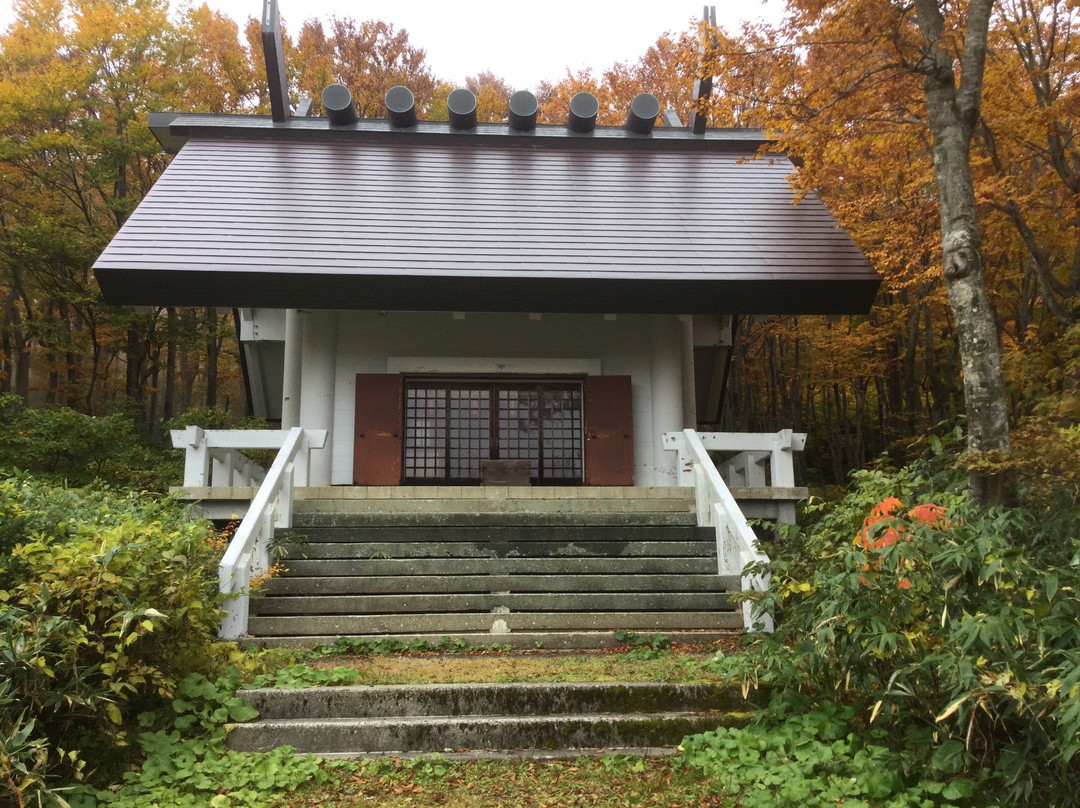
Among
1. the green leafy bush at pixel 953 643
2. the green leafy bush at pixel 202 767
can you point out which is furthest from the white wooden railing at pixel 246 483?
the green leafy bush at pixel 953 643

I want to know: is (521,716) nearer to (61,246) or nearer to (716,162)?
(716,162)

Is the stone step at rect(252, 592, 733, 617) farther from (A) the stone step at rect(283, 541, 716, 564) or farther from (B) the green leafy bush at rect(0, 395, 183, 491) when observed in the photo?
(B) the green leafy bush at rect(0, 395, 183, 491)

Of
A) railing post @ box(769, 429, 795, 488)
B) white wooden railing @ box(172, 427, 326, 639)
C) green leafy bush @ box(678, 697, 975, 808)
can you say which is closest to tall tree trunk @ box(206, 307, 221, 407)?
white wooden railing @ box(172, 427, 326, 639)

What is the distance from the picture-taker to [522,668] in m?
5.34

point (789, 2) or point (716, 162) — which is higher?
point (789, 2)

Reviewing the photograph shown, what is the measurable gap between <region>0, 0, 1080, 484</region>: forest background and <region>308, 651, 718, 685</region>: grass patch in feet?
11.0

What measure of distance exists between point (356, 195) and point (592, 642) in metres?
7.94

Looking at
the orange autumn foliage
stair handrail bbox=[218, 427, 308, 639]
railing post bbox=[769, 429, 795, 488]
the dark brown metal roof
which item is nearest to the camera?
the orange autumn foliage

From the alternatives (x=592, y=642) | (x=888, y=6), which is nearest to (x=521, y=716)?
(x=592, y=642)

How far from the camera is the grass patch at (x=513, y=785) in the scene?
3.88 m

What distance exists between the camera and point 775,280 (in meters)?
10.6

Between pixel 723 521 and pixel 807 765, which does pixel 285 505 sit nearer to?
pixel 723 521

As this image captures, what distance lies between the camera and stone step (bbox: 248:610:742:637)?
6320 mm

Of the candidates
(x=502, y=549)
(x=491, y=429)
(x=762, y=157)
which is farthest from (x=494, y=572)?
(x=762, y=157)
